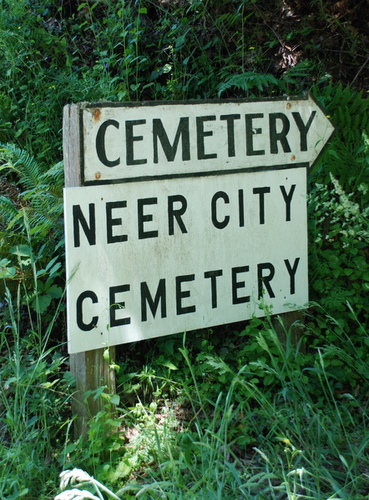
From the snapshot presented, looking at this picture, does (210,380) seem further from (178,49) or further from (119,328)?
(178,49)

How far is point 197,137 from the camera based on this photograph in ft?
9.76

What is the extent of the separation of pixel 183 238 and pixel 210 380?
78 cm

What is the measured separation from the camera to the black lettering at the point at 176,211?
2928 mm

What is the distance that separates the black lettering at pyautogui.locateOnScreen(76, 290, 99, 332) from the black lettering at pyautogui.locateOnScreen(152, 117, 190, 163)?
67cm

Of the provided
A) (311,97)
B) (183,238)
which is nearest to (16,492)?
(183,238)

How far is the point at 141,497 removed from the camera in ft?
8.09

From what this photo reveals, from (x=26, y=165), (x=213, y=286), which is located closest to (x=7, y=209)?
(x=26, y=165)

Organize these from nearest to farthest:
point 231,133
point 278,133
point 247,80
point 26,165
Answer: point 231,133
point 278,133
point 26,165
point 247,80

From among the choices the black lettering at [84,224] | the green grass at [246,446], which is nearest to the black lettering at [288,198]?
the green grass at [246,446]

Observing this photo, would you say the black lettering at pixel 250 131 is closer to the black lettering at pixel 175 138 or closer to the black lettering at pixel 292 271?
the black lettering at pixel 175 138

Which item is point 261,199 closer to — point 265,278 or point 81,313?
point 265,278

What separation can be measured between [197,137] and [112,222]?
58 cm

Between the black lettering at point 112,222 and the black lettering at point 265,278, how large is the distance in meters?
0.75

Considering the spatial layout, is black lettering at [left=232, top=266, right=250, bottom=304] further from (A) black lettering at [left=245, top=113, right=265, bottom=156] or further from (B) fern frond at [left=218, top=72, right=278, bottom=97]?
(B) fern frond at [left=218, top=72, right=278, bottom=97]
